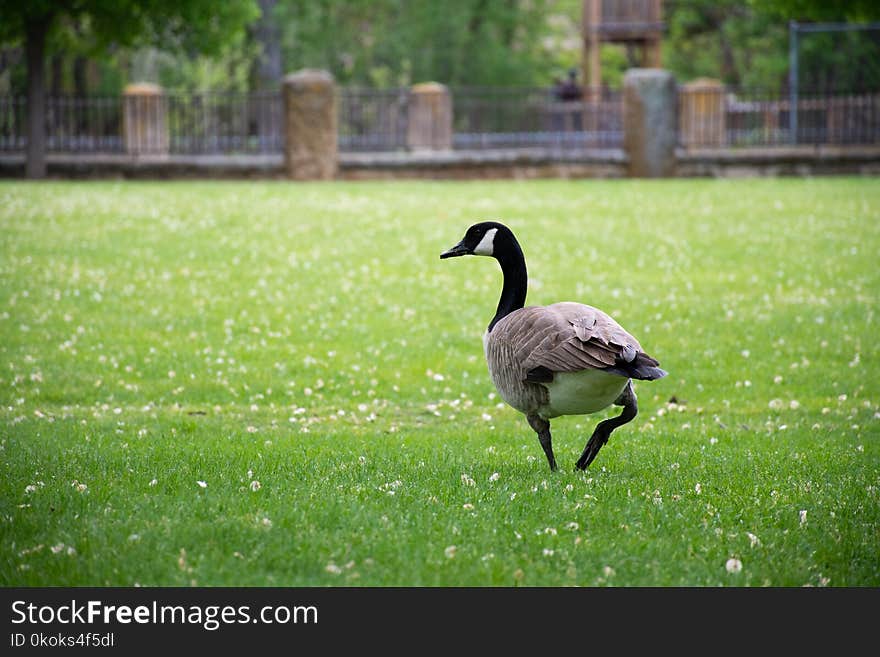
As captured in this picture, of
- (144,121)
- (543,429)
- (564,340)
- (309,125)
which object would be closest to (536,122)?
(309,125)

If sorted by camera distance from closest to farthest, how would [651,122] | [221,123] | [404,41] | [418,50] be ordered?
1. [651,122]
2. [221,123]
3. [404,41]
4. [418,50]

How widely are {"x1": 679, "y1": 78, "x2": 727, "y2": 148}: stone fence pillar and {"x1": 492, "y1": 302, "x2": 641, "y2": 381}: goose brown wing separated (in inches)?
1023

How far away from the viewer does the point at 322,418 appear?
944cm

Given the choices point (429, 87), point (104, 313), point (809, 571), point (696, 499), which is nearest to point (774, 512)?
point (696, 499)

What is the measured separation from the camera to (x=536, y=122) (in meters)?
33.4

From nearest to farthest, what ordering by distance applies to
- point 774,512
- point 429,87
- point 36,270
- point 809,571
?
1. point 809,571
2. point 774,512
3. point 36,270
4. point 429,87

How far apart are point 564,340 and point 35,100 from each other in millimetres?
25427

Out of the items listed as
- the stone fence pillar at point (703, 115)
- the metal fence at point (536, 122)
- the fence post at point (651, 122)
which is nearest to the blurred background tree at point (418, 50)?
the stone fence pillar at point (703, 115)

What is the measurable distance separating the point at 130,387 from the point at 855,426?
6.05 meters

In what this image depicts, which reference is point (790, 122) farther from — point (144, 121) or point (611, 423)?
point (611, 423)

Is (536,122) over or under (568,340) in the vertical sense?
over

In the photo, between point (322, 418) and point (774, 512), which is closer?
point (774, 512)

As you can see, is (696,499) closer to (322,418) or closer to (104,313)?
(322,418)

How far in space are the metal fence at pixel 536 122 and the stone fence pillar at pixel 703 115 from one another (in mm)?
2048
